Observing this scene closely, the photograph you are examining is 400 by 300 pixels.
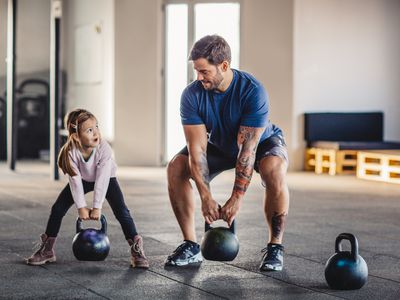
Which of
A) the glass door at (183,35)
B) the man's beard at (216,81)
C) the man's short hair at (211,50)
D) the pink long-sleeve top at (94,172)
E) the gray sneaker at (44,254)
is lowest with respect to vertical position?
the gray sneaker at (44,254)

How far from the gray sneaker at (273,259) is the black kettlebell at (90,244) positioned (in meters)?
0.87

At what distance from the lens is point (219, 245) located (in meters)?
4.57

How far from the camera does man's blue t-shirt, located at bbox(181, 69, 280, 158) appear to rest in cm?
479

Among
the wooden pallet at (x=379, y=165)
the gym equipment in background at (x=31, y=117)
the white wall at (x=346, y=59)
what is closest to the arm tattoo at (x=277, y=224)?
the wooden pallet at (x=379, y=165)

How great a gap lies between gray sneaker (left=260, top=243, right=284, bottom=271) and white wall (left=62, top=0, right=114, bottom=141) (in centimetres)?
862

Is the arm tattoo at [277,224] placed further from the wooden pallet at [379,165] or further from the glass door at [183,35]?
the glass door at [183,35]

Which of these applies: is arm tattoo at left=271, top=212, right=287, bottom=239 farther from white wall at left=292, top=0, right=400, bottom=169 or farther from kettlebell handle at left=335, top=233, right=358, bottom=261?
white wall at left=292, top=0, right=400, bottom=169

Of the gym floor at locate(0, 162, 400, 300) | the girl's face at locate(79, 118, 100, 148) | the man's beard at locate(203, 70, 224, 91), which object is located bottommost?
the gym floor at locate(0, 162, 400, 300)

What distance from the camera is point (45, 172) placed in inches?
476

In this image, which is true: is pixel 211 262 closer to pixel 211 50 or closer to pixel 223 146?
pixel 223 146

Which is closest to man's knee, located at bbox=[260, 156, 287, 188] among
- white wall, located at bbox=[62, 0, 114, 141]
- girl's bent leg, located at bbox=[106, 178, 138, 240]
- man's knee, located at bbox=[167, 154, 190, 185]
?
man's knee, located at bbox=[167, 154, 190, 185]

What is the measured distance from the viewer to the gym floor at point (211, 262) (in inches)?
166

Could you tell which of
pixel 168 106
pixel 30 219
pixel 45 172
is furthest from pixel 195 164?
pixel 168 106

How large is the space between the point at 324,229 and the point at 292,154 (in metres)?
6.12
